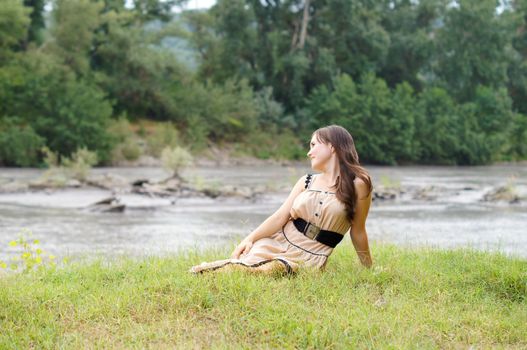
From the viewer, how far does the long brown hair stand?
6.73 metres

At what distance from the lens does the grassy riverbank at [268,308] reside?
5066 millimetres

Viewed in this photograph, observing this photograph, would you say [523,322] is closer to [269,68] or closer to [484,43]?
[269,68]

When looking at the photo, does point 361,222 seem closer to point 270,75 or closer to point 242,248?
point 242,248

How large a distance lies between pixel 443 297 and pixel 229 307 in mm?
1758

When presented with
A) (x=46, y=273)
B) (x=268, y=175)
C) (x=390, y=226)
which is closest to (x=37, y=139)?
(x=268, y=175)

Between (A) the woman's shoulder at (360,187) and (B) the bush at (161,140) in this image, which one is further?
(B) the bush at (161,140)

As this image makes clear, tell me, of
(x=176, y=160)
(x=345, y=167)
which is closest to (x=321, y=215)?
(x=345, y=167)

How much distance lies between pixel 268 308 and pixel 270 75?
52.7 metres

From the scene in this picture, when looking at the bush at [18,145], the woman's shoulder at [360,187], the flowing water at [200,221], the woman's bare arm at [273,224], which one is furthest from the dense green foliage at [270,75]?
the woman's shoulder at [360,187]

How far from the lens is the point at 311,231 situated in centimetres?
679

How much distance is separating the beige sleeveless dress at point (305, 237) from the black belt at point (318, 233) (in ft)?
0.09

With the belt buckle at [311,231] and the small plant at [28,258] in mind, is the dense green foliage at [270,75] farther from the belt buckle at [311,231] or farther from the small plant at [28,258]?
the belt buckle at [311,231]

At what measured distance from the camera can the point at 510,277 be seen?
6711mm

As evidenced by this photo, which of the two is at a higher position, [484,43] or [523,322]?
[484,43]
